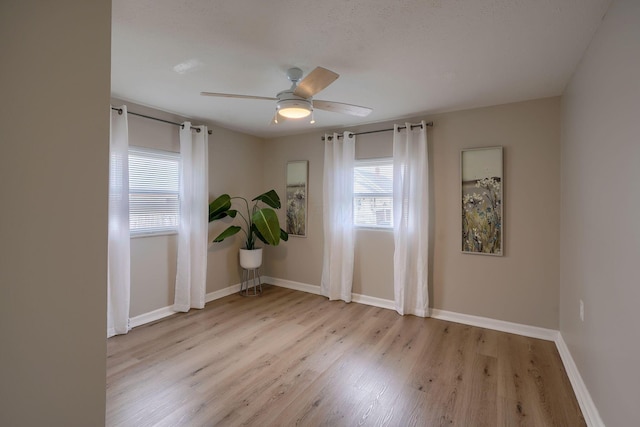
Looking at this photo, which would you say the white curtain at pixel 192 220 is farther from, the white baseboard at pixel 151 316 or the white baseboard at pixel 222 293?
the white baseboard at pixel 222 293

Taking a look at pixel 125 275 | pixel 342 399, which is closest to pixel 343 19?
pixel 342 399

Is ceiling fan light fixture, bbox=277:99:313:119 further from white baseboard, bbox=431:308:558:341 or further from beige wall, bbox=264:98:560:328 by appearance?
white baseboard, bbox=431:308:558:341

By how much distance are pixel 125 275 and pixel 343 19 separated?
124 inches

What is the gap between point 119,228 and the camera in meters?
3.09

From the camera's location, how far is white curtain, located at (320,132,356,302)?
13.6 ft

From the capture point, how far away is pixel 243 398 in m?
2.10

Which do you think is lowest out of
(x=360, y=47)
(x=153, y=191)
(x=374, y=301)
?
(x=374, y=301)

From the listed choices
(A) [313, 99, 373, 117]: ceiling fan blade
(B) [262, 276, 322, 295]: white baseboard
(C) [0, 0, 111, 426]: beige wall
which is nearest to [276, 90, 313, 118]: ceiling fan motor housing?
(A) [313, 99, 373, 117]: ceiling fan blade

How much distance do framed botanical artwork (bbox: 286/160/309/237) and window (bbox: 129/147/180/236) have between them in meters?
1.66

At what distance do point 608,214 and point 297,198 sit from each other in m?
3.66

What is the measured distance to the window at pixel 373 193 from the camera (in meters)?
3.96

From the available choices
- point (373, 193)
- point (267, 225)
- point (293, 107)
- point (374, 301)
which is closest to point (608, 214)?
point (293, 107)

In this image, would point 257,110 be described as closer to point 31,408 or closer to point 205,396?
point 205,396

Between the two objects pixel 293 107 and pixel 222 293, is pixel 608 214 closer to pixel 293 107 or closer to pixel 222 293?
pixel 293 107
